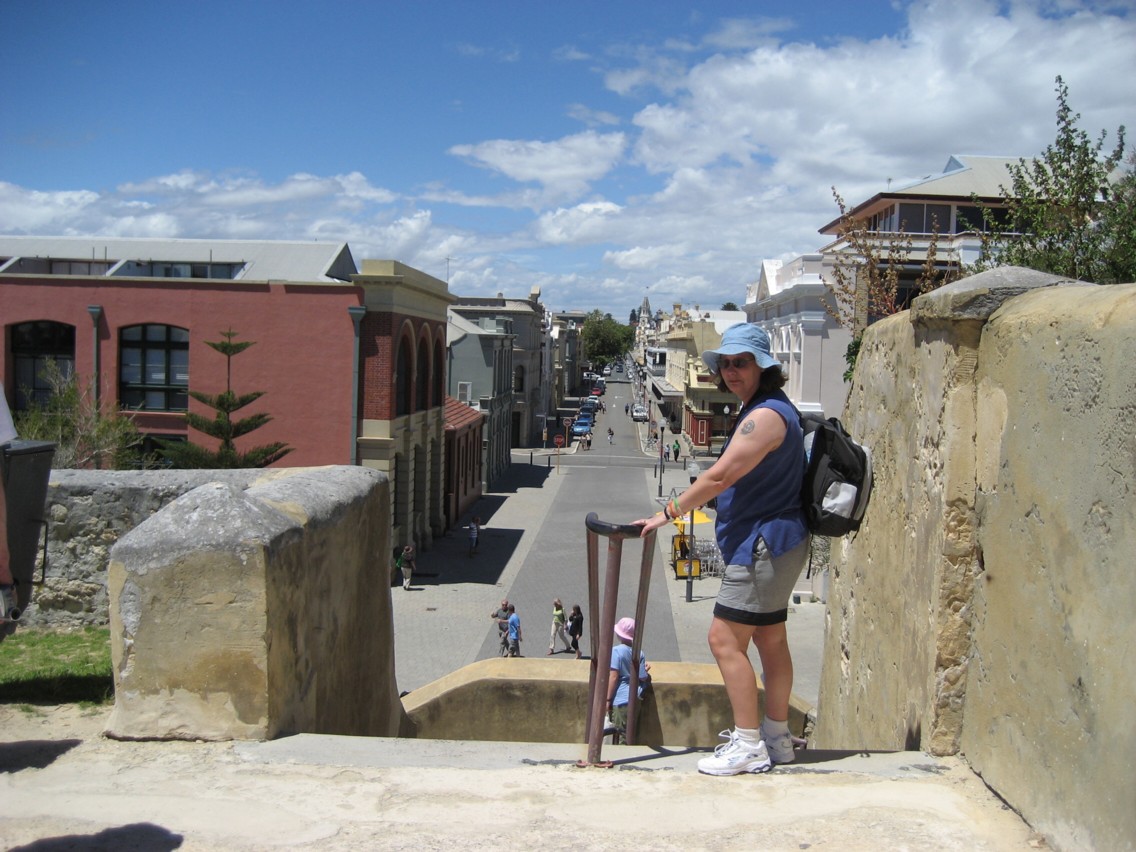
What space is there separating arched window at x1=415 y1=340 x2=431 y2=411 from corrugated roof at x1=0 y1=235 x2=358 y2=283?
158 inches

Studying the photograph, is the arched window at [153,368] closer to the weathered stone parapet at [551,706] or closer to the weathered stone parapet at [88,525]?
the weathered stone parapet at [551,706]

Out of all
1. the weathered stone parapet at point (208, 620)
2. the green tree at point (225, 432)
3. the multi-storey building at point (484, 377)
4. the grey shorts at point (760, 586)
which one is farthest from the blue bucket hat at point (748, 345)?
the multi-storey building at point (484, 377)

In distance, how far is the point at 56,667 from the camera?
4.77m

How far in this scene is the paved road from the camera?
60.1ft

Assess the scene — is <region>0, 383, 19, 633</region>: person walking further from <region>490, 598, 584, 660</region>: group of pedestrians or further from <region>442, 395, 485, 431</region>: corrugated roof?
<region>442, 395, 485, 431</region>: corrugated roof

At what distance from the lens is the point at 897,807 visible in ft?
10.4

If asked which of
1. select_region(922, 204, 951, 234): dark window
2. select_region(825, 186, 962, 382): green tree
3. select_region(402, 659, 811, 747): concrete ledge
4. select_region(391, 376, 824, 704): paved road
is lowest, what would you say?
select_region(391, 376, 824, 704): paved road

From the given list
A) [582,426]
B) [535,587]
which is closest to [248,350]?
[535,587]

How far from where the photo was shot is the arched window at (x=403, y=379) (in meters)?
24.8

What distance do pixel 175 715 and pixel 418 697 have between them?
3.53 m

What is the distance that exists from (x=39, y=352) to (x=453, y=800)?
25.4 metres

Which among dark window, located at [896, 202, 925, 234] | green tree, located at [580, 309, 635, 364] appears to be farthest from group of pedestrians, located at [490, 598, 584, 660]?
green tree, located at [580, 309, 635, 364]

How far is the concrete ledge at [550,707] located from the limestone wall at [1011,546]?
5.81ft

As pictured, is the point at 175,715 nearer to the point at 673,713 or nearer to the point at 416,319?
the point at 673,713
